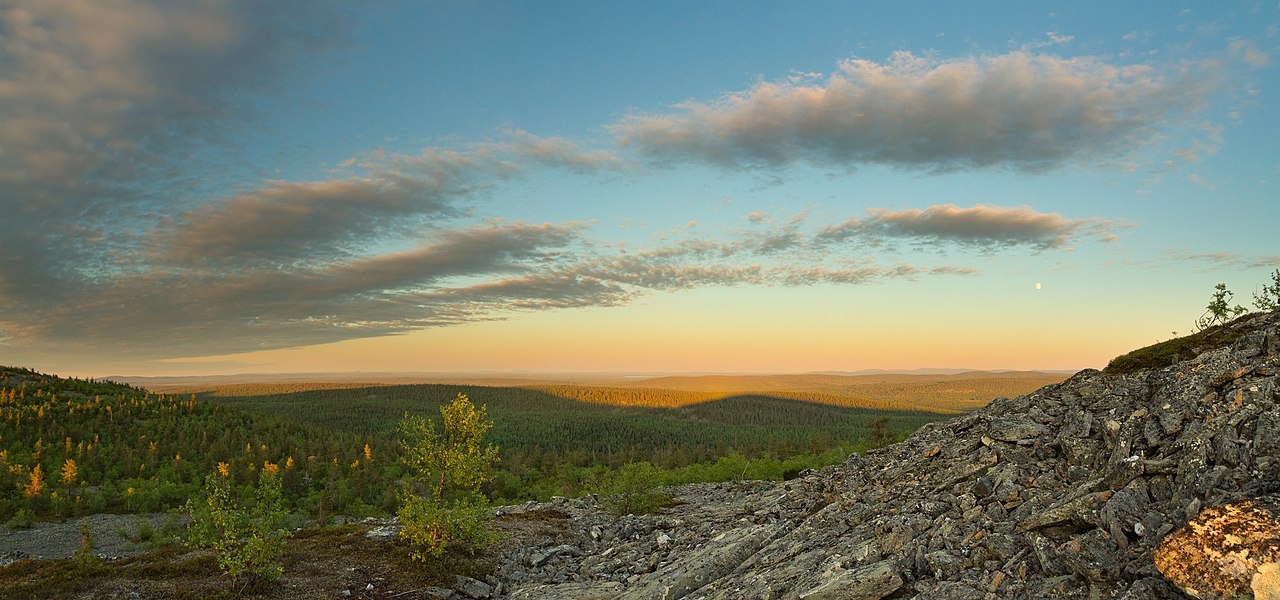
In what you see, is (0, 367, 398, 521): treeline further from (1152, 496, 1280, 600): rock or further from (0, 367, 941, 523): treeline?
(1152, 496, 1280, 600): rock

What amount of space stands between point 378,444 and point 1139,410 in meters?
142

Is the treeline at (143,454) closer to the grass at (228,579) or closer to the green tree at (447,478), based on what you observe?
the grass at (228,579)

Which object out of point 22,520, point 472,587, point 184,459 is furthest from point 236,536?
point 184,459

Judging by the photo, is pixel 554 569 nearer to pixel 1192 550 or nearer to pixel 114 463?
pixel 1192 550

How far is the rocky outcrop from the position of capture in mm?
12062

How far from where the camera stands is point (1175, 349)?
25.9 m

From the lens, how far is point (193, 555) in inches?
1204

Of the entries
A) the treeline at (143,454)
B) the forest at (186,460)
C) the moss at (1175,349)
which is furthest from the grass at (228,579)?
the treeline at (143,454)

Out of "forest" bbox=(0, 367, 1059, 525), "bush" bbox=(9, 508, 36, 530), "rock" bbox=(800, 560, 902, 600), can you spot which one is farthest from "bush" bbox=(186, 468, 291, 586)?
"bush" bbox=(9, 508, 36, 530)

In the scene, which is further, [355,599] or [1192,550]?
[355,599]

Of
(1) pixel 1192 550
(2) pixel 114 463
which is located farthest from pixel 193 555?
(2) pixel 114 463

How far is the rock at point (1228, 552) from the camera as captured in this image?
9469 mm

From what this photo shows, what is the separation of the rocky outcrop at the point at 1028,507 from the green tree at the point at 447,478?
3.44 meters

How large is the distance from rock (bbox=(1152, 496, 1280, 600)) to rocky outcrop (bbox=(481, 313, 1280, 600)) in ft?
0.20
